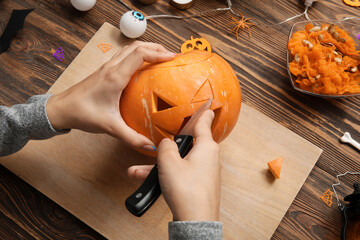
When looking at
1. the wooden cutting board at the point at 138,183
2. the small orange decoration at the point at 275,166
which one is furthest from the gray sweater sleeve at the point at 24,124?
the small orange decoration at the point at 275,166

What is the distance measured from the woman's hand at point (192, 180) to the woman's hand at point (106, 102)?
0.20 metres

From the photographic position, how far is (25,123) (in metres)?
0.92

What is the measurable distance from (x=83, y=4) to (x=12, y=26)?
11.3 inches

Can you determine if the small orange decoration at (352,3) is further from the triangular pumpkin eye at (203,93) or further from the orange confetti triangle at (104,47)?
the orange confetti triangle at (104,47)

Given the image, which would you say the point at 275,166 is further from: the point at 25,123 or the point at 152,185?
the point at 25,123

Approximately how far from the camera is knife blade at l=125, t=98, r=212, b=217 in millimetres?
674

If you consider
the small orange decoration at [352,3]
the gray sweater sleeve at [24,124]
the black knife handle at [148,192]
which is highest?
the small orange decoration at [352,3]

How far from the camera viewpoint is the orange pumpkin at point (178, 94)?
2.78 ft

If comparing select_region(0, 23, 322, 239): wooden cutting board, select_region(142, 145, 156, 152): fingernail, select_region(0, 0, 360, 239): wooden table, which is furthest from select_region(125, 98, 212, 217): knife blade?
select_region(0, 0, 360, 239): wooden table

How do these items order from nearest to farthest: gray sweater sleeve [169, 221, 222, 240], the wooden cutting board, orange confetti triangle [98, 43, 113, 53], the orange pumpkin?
1. gray sweater sleeve [169, 221, 222, 240]
2. the orange pumpkin
3. the wooden cutting board
4. orange confetti triangle [98, 43, 113, 53]

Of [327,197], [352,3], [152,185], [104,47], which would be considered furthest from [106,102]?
[352,3]

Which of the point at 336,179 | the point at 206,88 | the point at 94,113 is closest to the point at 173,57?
the point at 206,88

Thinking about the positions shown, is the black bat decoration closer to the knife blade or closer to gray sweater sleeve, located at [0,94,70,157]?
gray sweater sleeve, located at [0,94,70,157]

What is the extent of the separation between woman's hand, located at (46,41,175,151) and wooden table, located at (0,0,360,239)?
→ 0.35 m
